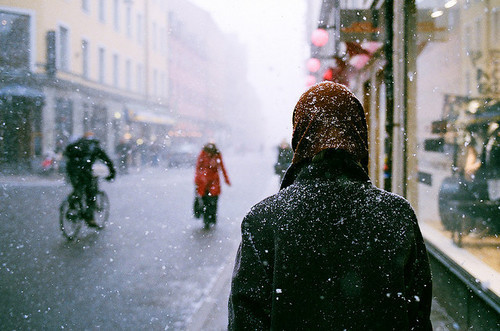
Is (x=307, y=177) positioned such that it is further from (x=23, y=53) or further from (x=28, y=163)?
(x=23, y=53)

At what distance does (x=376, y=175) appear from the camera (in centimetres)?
841

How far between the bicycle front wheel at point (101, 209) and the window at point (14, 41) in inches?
637

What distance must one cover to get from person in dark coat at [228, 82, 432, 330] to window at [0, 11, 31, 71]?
22.8m

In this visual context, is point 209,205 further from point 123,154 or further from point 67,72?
point 67,72

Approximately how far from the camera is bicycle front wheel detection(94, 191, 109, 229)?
8.11 meters

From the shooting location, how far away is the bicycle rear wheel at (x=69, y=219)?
7.39 meters

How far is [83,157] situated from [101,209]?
1173 mm

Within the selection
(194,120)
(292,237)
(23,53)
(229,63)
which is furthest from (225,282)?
(229,63)

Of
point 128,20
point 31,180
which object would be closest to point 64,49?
point 128,20

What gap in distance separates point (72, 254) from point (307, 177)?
5.86 meters

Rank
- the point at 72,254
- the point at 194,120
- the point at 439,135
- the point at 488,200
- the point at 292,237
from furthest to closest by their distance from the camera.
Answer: the point at 194,120 → the point at 72,254 → the point at 439,135 → the point at 488,200 → the point at 292,237

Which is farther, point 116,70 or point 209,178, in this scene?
point 116,70

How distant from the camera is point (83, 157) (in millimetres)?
7602

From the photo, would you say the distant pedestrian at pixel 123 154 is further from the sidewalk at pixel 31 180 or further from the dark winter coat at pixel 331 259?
the dark winter coat at pixel 331 259
